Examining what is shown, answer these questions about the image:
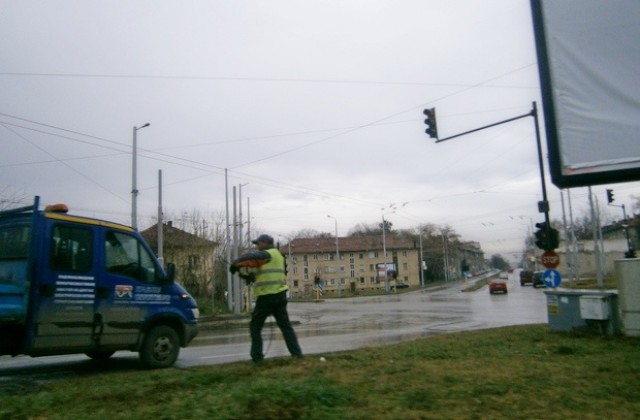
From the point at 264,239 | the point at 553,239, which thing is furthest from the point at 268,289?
the point at 553,239

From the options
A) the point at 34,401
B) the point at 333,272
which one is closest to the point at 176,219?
the point at 34,401

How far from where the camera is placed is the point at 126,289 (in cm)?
816

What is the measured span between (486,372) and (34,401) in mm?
4559

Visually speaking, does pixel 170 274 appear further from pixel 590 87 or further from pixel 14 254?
pixel 590 87

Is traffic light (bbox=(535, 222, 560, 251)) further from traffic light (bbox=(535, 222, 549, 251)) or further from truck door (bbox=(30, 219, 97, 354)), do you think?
truck door (bbox=(30, 219, 97, 354))

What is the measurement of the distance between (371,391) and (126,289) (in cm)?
477

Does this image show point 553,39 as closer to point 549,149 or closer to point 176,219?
point 549,149

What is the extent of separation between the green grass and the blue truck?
0.95m

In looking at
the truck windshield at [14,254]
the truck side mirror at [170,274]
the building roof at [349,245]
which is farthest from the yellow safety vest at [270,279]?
the building roof at [349,245]

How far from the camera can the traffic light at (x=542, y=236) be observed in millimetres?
14701

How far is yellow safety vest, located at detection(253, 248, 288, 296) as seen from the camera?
7.41 meters

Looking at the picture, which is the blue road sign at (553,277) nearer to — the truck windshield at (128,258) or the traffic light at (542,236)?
the traffic light at (542,236)

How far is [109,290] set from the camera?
7.93m

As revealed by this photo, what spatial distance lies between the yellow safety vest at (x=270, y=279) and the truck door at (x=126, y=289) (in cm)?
210
